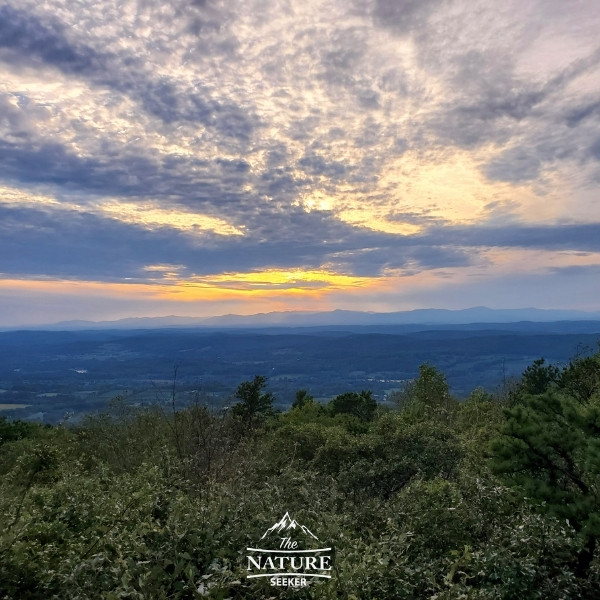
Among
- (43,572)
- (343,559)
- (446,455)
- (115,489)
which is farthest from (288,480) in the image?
(446,455)

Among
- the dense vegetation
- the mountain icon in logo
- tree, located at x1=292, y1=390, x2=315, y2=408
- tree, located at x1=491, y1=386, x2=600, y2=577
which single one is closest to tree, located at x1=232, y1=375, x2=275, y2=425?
tree, located at x1=292, y1=390, x2=315, y2=408

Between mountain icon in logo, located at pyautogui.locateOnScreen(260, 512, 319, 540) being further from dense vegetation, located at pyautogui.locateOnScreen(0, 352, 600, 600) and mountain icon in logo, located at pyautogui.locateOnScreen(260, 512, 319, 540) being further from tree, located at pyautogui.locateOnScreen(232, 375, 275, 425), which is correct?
tree, located at pyautogui.locateOnScreen(232, 375, 275, 425)

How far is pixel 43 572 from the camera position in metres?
4.69

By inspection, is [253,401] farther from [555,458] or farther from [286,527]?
[286,527]

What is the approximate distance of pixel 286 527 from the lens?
19.2ft

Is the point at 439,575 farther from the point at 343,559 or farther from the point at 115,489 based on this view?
the point at 115,489

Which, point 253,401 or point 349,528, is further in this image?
point 253,401

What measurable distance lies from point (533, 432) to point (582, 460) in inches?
30.4

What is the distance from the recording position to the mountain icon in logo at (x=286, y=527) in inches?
222

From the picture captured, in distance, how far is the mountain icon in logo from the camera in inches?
222

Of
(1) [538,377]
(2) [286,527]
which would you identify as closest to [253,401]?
(1) [538,377]

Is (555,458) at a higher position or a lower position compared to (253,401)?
higher

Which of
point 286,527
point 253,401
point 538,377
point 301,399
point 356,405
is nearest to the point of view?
point 286,527

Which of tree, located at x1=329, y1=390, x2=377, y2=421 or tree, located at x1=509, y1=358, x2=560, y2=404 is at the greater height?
tree, located at x1=509, y1=358, x2=560, y2=404
